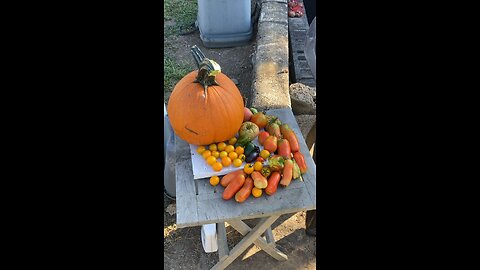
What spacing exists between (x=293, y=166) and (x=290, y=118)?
566 millimetres

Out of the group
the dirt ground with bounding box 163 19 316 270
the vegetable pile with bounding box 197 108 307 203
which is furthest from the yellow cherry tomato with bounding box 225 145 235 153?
the dirt ground with bounding box 163 19 316 270

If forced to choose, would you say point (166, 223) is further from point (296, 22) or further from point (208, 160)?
point (296, 22)

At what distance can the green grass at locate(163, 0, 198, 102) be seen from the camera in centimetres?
505

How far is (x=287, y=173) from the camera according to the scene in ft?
7.61

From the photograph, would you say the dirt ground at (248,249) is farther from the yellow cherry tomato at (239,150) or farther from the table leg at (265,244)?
the yellow cherry tomato at (239,150)

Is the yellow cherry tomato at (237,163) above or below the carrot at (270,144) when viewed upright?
below

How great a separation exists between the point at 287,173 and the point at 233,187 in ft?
0.97

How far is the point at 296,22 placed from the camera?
5715mm

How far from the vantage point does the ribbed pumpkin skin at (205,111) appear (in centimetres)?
233

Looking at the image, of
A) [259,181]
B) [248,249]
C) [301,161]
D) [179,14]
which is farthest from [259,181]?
[179,14]

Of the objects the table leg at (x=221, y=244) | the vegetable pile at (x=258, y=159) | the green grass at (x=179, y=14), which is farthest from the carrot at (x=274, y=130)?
the green grass at (x=179, y=14)

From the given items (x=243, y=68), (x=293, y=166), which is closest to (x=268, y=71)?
(x=243, y=68)

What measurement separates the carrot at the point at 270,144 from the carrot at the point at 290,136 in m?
0.11

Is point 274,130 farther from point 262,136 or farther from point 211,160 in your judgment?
point 211,160
